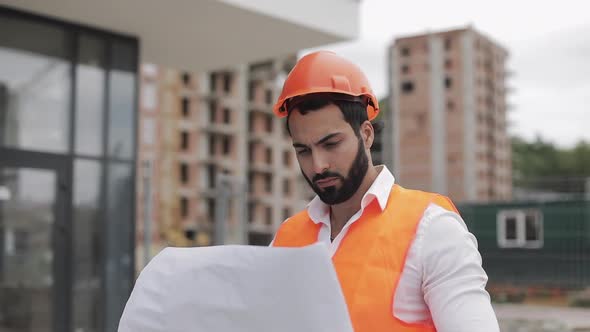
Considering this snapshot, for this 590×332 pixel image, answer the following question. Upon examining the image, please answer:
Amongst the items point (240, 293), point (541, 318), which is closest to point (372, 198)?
point (240, 293)

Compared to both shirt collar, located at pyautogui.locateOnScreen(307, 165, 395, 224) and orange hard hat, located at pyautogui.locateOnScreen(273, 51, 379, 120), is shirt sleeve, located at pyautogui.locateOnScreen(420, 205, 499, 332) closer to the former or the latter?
shirt collar, located at pyautogui.locateOnScreen(307, 165, 395, 224)

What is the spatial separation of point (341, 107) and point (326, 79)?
7 centimetres

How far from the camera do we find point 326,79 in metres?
1.64

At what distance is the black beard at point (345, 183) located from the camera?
167 cm

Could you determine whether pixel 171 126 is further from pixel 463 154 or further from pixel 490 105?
pixel 490 105

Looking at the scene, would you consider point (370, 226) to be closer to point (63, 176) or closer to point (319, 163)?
point (319, 163)

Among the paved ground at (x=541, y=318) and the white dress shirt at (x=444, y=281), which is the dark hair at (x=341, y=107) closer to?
the white dress shirt at (x=444, y=281)

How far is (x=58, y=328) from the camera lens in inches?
326

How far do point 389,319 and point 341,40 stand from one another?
312 inches

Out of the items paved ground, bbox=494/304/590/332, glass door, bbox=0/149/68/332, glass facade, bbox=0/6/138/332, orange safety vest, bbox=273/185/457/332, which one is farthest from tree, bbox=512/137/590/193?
orange safety vest, bbox=273/185/457/332

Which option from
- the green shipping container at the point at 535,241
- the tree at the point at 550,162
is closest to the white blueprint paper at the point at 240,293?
the green shipping container at the point at 535,241

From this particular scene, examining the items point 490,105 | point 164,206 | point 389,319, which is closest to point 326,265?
point 389,319

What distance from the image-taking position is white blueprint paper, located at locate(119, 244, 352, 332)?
1309mm

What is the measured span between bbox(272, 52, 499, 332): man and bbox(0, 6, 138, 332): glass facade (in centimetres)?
697
